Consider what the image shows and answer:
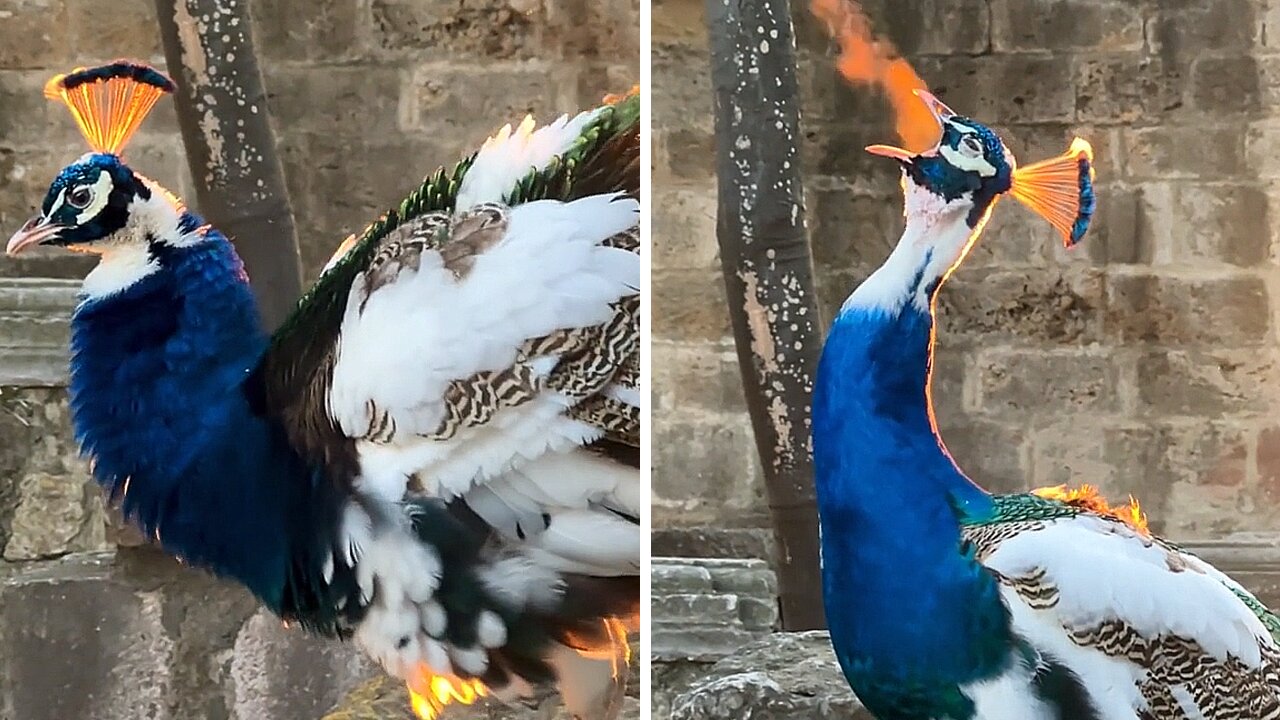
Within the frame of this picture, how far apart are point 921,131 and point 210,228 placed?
85 centimetres

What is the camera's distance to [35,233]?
52.5 inches

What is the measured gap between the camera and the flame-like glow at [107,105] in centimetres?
133

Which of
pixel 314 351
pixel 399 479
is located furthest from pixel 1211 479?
pixel 314 351

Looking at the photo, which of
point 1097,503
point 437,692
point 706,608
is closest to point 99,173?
point 437,692

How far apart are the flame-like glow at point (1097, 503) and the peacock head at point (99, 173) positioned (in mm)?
1091

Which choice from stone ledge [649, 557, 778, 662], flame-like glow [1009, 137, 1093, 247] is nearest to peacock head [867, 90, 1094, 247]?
flame-like glow [1009, 137, 1093, 247]

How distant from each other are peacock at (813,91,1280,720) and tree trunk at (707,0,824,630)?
3 centimetres

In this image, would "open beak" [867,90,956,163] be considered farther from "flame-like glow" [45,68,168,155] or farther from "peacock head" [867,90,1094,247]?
"flame-like glow" [45,68,168,155]

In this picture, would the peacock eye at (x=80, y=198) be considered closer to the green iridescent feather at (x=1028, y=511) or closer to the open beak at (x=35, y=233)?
the open beak at (x=35, y=233)

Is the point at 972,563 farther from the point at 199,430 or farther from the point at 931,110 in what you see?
the point at 199,430

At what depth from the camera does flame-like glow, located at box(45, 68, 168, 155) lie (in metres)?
1.33

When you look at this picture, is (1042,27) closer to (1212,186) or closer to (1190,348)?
(1212,186)

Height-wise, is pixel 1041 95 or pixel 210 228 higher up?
pixel 1041 95

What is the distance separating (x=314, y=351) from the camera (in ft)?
4.43
